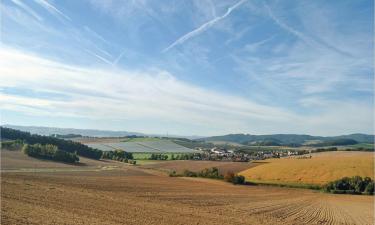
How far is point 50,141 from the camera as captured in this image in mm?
123688

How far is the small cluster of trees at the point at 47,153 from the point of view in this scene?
322 ft

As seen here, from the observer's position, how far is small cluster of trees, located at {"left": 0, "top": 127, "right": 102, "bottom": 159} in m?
119

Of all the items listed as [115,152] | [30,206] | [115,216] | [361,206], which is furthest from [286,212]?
[115,152]

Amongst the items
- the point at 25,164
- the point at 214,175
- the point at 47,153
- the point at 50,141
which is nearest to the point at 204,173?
the point at 214,175

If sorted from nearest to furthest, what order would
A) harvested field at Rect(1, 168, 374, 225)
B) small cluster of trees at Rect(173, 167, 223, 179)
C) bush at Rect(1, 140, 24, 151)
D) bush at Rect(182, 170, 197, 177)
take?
harvested field at Rect(1, 168, 374, 225), small cluster of trees at Rect(173, 167, 223, 179), bush at Rect(182, 170, 197, 177), bush at Rect(1, 140, 24, 151)

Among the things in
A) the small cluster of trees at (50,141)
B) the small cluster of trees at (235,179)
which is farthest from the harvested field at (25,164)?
the small cluster of trees at (235,179)

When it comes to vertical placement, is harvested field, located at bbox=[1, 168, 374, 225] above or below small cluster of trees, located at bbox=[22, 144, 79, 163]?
below

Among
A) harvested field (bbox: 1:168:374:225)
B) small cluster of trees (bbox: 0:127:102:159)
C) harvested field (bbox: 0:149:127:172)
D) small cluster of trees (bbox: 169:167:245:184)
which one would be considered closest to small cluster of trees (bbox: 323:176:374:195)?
small cluster of trees (bbox: 169:167:245:184)

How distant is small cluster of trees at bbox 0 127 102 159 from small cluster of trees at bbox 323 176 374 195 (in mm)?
80107

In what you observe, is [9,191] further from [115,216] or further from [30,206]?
[115,216]

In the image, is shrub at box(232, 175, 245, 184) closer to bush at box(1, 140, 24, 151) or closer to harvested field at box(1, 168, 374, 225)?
harvested field at box(1, 168, 374, 225)

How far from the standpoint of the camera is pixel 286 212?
38.6 m

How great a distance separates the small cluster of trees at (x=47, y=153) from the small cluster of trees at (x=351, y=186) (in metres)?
63.2

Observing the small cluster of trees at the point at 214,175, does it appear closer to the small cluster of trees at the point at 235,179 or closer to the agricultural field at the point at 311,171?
the small cluster of trees at the point at 235,179
